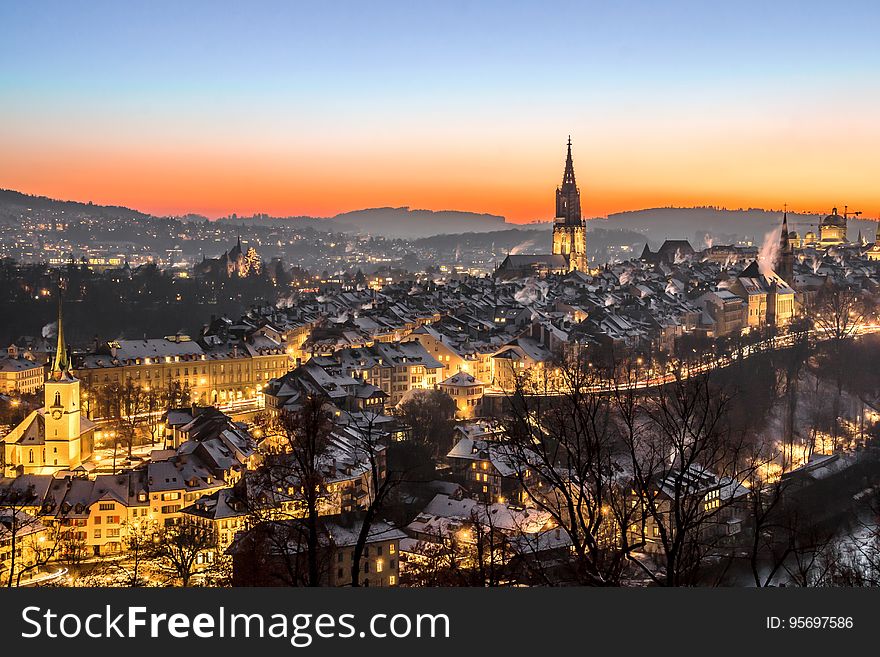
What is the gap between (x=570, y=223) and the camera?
70.3 metres

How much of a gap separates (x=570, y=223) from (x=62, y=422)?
5036 cm

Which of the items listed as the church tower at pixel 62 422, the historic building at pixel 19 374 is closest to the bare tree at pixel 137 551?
the church tower at pixel 62 422

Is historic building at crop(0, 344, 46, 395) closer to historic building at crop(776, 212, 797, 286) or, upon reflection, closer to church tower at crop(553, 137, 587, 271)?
historic building at crop(776, 212, 797, 286)

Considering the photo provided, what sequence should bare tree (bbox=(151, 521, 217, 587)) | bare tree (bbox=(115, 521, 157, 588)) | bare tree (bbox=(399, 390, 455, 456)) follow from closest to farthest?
1. bare tree (bbox=(151, 521, 217, 587))
2. bare tree (bbox=(115, 521, 157, 588))
3. bare tree (bbox=(399, 390, 455, 456))

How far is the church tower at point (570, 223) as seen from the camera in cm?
7012

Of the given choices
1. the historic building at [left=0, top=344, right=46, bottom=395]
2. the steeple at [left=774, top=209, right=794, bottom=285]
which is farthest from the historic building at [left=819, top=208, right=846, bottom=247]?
the historic building at [left=0, top=344, right=46, bottom=395]

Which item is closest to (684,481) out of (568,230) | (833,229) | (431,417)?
(431,417)

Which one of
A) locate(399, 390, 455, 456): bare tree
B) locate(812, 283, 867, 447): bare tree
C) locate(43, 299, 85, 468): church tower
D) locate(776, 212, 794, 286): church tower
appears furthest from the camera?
locate(776, 212, 794, 286): church tower

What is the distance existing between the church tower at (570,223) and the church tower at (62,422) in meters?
48.4

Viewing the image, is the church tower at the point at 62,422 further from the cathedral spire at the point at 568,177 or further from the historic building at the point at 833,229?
the historic building at the point at 833,229

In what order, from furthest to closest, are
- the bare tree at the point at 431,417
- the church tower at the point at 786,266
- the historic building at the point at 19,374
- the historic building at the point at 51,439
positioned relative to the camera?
the church tower at the point at 786,266, the historic building at the point at 19,374, the bare tree at the point at 431,417, the historic building at the point at 51,439

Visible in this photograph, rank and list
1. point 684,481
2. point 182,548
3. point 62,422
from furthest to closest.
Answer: point 62,422, point 182,548, point 684,481

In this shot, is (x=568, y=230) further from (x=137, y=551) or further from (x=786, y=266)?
(x=137, y=551)

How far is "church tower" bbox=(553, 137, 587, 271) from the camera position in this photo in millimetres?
70125
